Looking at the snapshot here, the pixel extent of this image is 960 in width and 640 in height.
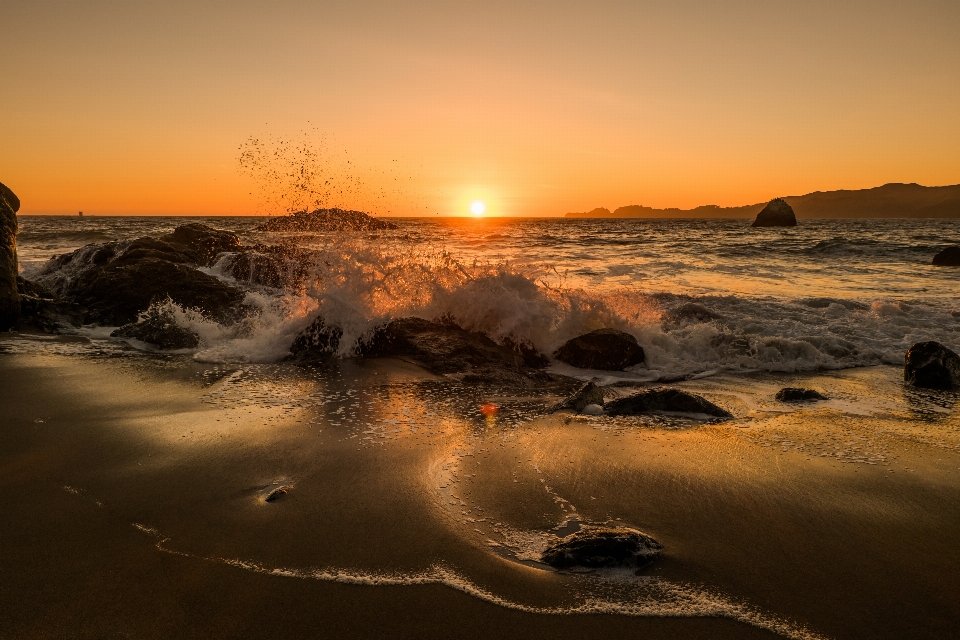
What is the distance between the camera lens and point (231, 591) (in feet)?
7.49

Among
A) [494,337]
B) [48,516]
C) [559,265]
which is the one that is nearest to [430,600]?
[48,516]

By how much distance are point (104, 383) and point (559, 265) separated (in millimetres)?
14704

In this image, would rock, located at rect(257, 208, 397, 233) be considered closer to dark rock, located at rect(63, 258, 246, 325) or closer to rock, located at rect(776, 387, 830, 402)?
dark rock, located at rect(63, 258, 246, 325)

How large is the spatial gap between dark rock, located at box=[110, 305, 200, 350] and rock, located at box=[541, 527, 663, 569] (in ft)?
19.7

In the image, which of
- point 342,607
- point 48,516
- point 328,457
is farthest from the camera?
point 328,457

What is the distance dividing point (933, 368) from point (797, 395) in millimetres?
1756

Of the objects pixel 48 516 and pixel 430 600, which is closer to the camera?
pixel 430 600

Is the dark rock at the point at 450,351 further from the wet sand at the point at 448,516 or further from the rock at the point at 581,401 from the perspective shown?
the wet sand at the point at 448,516

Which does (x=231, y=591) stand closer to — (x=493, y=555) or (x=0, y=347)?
(x=493, y=555)

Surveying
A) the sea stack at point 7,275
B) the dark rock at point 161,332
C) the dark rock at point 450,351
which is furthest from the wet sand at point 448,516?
the sea stack at point 7,275

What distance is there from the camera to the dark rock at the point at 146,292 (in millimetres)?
8844

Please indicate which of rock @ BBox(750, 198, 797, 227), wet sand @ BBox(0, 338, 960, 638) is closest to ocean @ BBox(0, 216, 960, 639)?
wet sand @ BBox(0, 338, 960, 638)

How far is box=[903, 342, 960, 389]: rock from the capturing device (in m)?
5.85

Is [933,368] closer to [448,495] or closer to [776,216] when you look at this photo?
[448,495]
